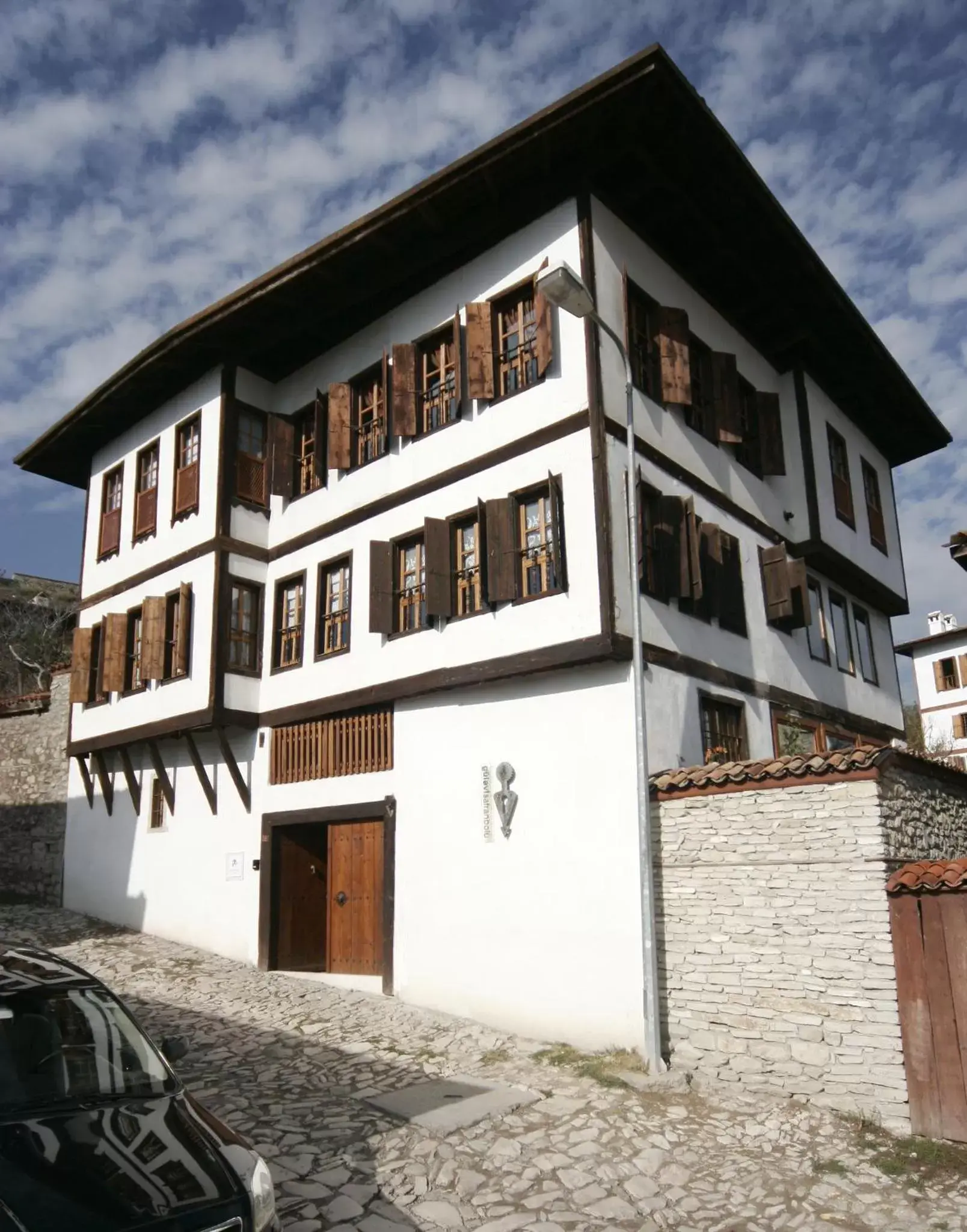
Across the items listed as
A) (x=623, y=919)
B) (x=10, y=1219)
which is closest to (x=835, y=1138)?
(x=623, y=919)

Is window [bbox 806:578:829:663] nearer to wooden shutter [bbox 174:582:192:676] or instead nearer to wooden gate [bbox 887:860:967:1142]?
wooden gate [bbox 887:860:967:1142]

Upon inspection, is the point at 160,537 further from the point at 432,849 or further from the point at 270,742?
the point at 432,849

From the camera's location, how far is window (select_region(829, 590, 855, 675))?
16.8 meters

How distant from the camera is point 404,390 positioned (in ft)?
45.3

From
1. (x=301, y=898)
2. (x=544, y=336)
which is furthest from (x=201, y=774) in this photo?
(x=544, y=336)

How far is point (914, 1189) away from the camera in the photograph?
7.03m

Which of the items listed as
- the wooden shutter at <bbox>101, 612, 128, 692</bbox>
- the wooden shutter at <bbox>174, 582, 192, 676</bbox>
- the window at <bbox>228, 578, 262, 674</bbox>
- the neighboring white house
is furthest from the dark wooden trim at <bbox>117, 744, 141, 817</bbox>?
the window at <bbox>228, 578, 262, 674</bbox>

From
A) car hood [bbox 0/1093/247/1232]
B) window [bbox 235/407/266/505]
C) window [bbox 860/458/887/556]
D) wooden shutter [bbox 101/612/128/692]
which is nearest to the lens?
car hood [bbox 0/1093/247/1232]

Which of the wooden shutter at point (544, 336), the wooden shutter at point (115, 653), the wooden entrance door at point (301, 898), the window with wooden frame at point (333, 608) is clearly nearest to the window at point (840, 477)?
the wooden shutter at point (544, 336)

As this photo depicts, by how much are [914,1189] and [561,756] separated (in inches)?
210

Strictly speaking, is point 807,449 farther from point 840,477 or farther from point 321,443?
point 321,443

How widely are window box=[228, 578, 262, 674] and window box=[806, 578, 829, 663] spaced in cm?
864

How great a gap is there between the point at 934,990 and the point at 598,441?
21.1 feet

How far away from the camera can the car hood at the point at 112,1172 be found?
4.07 metres
